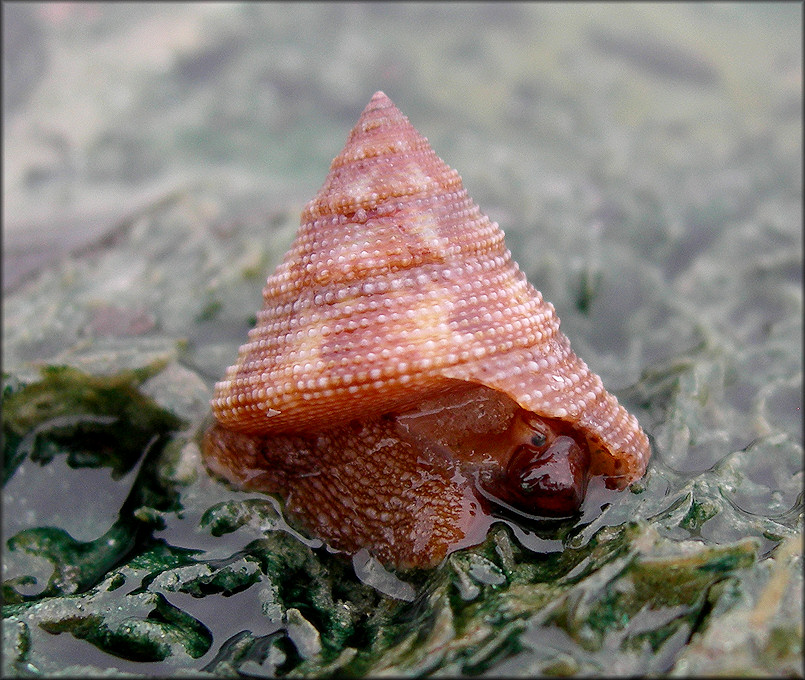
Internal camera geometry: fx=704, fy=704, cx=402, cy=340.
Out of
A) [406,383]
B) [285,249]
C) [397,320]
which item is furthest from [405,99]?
[406,383]

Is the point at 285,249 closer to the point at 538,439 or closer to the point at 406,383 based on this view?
the point at 406,383

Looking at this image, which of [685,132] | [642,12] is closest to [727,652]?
[685,132]

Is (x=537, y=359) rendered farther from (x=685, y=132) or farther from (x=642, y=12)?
(x=642, y=12)

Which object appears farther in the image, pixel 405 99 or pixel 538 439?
pixel 405 99

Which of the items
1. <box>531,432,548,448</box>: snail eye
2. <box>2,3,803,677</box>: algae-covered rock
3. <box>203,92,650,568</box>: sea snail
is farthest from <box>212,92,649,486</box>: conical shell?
<box>2,3,803,677</box>: algae-covered rock

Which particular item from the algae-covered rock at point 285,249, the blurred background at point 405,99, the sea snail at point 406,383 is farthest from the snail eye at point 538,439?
the blurred background at point 405,99

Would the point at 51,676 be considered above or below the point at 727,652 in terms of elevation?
below
